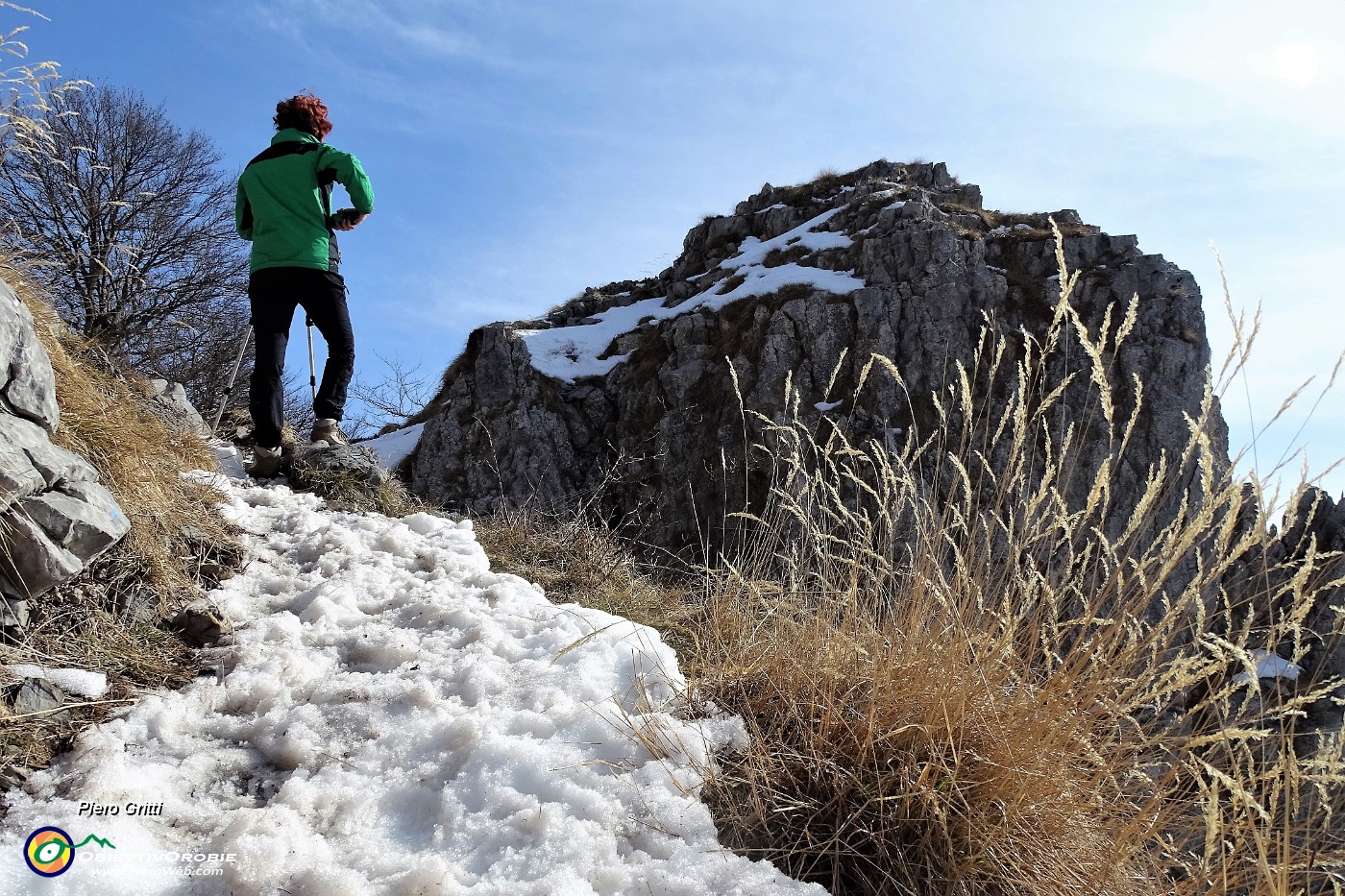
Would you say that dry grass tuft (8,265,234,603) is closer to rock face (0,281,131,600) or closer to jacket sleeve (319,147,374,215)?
rock face (0,281,131,600)

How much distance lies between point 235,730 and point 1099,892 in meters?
2.36

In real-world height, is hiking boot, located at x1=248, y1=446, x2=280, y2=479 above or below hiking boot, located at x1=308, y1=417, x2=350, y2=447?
below

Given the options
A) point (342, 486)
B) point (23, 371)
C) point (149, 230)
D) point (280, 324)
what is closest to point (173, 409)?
point (280, 324)

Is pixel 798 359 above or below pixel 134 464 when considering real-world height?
above

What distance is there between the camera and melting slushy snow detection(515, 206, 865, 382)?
2033 centimetres

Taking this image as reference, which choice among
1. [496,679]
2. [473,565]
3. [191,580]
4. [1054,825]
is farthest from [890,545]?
[191,580]

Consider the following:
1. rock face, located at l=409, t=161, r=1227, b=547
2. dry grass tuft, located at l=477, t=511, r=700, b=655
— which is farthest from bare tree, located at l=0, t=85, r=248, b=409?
dry grass tuft, located at l=477, t=511, r=700, b=655

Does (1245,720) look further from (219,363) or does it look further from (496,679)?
(219,363)

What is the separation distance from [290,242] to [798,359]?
50.3ft

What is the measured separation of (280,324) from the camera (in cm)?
470

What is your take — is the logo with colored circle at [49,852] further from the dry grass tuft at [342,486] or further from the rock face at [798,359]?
the rock face at [798,359]

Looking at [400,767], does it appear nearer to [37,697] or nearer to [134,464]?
[37,697]

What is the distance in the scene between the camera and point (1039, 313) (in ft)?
62.3

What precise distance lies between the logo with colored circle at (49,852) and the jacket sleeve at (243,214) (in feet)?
13.4
